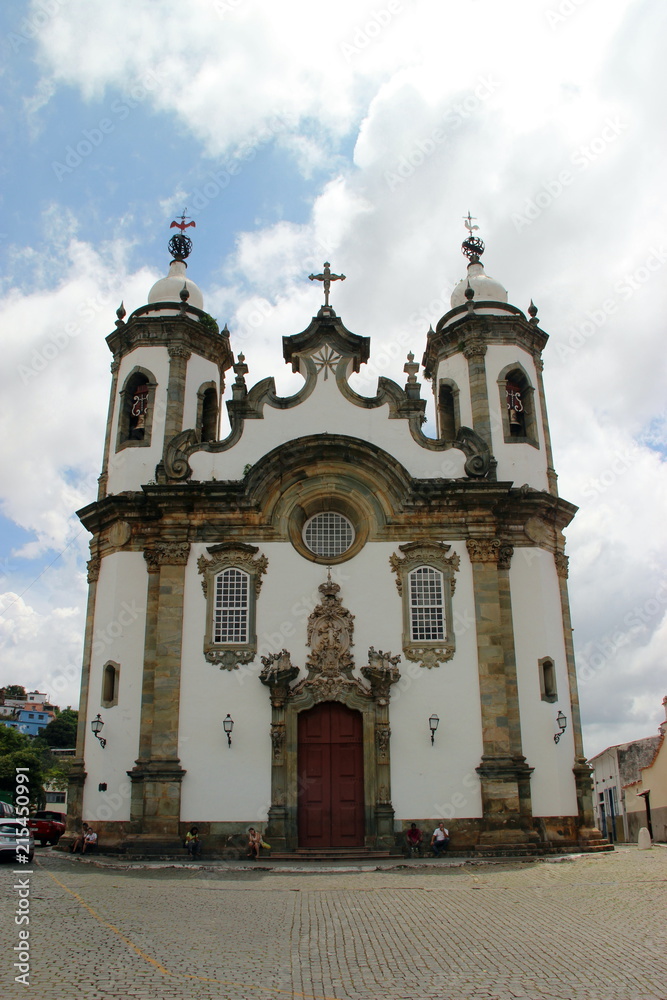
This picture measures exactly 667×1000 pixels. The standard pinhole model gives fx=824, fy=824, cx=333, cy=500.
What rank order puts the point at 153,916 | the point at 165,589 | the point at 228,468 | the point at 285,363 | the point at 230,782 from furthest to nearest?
the point at 285,363, the point at 228,468, the point at 165,589, the point at 230,782, the point at 153,916

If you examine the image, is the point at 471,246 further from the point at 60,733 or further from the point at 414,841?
the point at 60,733

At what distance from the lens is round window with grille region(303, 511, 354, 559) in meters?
20.6

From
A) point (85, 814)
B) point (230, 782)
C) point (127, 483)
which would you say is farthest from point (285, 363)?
point (85, 814)

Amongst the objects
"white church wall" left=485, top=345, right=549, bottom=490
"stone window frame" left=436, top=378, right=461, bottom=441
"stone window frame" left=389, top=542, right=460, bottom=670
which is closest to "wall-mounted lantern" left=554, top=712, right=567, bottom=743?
"stone window frame" left=389, top=542, right=460, bottom=670

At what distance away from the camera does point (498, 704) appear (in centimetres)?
1895

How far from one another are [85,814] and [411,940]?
12.7 m

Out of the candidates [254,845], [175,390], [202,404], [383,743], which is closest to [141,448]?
[175,390]

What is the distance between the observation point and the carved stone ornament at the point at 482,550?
20094 mm

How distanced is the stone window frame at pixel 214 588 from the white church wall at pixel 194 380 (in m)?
4.69

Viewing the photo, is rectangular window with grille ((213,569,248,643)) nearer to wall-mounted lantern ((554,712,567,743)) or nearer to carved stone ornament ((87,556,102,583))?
carved stone ornament ((87,556,102,583))

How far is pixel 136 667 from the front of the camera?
2003 cm

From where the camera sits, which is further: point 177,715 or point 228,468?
point 228,468

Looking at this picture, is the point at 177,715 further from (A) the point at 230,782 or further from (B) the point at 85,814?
(B) the point at 85,814

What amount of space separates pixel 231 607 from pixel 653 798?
20.6 meters
